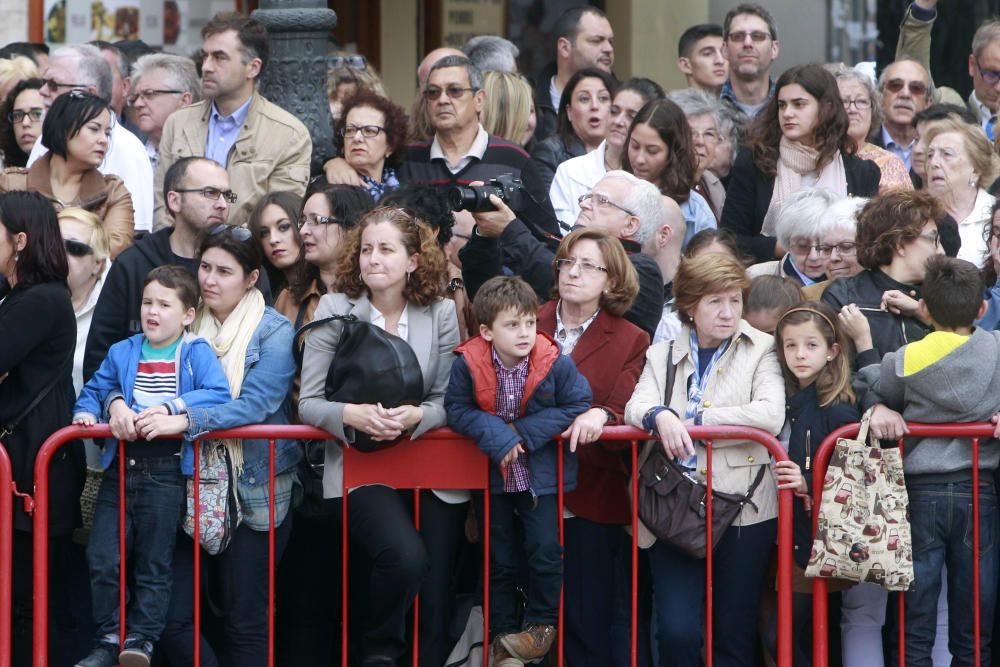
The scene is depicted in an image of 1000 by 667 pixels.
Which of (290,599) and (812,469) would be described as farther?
(290,599)

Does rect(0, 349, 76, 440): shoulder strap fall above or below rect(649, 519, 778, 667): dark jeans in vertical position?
above

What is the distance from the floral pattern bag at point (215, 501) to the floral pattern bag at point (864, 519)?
213 centimetres

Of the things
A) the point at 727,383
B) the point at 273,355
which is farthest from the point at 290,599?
the point at 727,383

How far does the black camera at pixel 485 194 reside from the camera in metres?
6.45

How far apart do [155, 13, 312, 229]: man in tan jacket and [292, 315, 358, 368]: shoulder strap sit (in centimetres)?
151

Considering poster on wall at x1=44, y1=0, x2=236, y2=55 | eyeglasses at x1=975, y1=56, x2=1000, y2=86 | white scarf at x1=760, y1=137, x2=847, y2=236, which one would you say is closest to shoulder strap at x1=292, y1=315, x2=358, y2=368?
white scarf at x1=760, y1=137, x2=847, y2=236

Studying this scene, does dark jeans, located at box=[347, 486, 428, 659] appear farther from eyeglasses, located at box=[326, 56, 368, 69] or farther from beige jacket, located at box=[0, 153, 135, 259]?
eyeglasses, located at box=[326, 56, 368, 69]

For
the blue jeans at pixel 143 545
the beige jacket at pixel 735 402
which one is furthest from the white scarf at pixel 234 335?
the beige jacket at pixel 735 402

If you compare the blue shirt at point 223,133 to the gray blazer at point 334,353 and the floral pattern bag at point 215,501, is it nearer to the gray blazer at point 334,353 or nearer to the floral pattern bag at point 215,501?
the gray blazer at point 334,353

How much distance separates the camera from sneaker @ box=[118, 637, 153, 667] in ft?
19.5

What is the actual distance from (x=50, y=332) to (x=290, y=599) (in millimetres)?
1444

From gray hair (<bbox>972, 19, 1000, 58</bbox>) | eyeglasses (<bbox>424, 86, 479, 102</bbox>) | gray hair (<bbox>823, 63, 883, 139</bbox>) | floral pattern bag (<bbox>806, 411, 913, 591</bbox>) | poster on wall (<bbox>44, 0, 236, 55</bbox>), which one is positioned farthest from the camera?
poster on wall (<bbox>44, 0, 236, 55</bbox>)

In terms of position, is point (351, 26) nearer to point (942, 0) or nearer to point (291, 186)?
point (942, 0)

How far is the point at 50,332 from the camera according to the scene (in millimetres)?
6191
